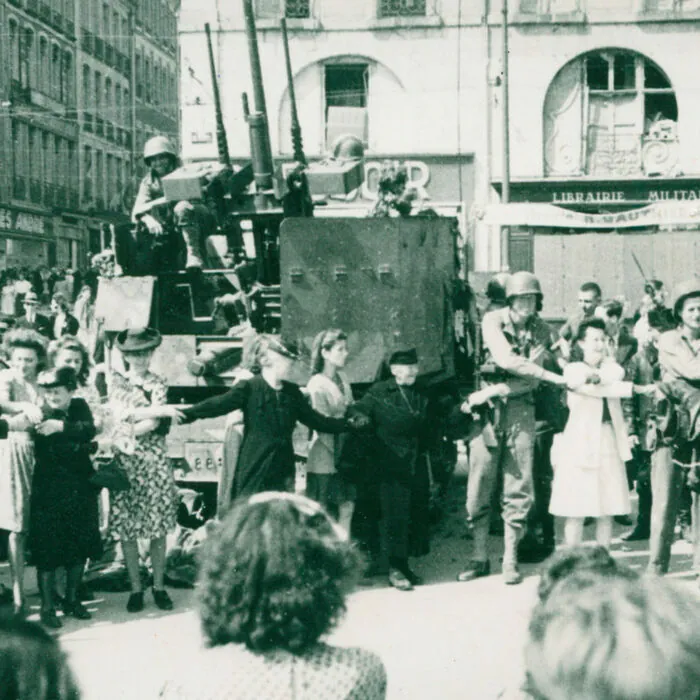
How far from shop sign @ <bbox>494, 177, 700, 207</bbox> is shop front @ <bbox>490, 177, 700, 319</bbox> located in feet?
0.15

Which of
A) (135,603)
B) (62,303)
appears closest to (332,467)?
(135,603)

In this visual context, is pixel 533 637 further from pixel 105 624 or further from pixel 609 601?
pixel 105 624

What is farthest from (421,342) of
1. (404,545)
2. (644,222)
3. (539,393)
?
(644,222)

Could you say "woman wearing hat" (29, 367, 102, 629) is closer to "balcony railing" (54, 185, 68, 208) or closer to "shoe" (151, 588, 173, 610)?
"shoe" (151, 588, 173, 610)

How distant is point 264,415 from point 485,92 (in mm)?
23771

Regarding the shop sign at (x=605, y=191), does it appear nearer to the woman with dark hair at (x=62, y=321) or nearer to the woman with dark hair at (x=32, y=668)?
the woman with dark hair at (x=62, y=321)

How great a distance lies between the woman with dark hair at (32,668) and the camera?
217cm

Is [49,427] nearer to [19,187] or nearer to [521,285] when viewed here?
[521,285]

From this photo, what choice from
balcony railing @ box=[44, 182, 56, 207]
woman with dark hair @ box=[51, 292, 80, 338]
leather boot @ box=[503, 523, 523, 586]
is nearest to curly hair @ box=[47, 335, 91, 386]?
leather boot @ box=[503, 523, 523, 586]

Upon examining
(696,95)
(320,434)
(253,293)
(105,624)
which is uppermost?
(696,95)

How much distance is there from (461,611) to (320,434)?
1.49 m

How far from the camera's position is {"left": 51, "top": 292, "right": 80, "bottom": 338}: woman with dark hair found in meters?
21.7

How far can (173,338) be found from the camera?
9820 millimetres

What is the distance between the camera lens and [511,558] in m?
8.54
